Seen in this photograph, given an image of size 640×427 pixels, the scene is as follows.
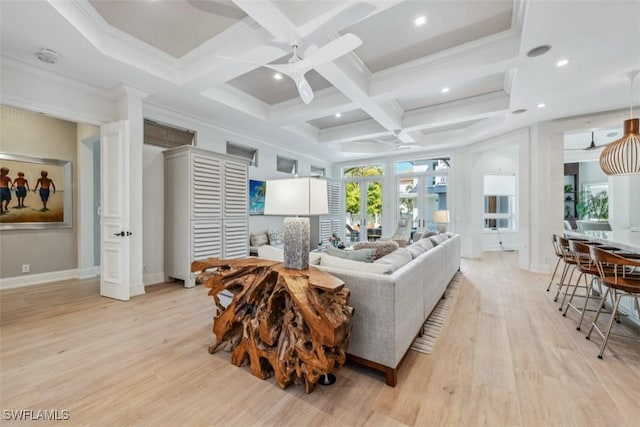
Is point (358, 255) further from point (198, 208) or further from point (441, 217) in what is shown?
point (441, 217)

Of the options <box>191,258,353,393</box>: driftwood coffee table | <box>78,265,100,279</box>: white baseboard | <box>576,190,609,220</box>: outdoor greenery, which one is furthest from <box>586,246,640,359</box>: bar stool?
<box>576,190,609,220</box>: outdoor greenery

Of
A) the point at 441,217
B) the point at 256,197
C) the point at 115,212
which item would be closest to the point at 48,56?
the point at 115,212

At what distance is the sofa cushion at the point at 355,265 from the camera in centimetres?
205

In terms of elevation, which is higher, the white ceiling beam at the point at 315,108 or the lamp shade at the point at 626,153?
the white ceiling beam at the point at 315,108

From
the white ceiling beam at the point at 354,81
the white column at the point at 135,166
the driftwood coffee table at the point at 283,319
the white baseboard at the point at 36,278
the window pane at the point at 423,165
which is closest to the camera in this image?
the driftwood coffee table at the point at 283,319

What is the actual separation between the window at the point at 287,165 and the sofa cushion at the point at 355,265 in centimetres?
498

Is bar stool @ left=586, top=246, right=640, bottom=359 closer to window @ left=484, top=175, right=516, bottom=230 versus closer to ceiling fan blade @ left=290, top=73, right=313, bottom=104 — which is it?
ceiling fan blade @ left=290, top=73, right=313, bottom=104

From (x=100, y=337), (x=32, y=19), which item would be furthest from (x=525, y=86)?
(x=100, y=337)

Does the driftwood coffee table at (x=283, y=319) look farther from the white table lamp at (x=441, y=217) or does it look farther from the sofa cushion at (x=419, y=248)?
the white table lamp at (x=441, y=217)

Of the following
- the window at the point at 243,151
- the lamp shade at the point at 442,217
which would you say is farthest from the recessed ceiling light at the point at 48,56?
the lamp shade at the point at 442,217

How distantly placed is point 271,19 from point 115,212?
10.4 ft

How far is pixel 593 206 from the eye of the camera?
7867 mm

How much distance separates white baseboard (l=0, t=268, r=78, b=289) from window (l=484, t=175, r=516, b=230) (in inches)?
395

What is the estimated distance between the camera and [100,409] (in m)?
1.61
